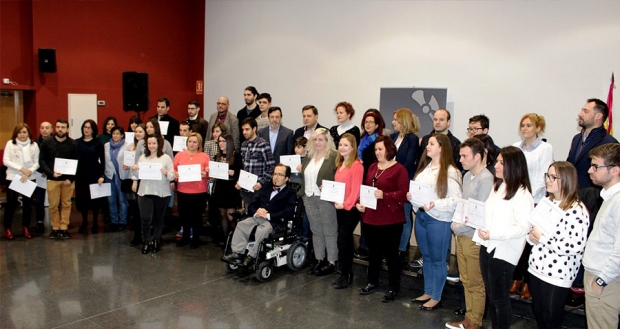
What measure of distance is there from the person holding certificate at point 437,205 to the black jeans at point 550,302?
43.2 inches

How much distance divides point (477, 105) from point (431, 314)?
3.64 metres

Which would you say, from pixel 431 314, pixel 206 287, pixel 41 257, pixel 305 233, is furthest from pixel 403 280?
pixel 41 257

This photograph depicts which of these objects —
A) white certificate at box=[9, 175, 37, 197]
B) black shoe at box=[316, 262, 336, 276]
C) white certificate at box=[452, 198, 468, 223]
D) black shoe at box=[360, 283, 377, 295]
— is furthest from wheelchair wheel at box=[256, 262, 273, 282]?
white certificate at box=[9, 175, 37, 197]

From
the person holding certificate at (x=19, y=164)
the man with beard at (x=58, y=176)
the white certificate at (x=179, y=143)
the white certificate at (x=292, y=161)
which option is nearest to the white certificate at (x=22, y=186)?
the person holding certificate at (x=19, y=164)

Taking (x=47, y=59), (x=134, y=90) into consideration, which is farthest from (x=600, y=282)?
(x=47, y=59)

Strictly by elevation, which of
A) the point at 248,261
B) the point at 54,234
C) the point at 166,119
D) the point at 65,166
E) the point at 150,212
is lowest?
the point at 54,234

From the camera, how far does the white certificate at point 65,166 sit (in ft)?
21.4

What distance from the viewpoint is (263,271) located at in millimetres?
5266

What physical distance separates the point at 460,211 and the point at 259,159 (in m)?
2.68

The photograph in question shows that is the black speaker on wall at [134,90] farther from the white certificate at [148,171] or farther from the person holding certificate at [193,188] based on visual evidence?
the white certificate at [148,171]

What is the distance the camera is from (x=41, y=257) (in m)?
5.88

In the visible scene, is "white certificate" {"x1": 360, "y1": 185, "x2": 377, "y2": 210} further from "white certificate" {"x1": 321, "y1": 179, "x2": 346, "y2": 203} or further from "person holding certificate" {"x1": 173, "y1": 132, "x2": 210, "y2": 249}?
"person holding certificate" {"x1": 173, "y1": 132, "x2": 210, "y2": 249}

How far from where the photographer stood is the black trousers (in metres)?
4.65

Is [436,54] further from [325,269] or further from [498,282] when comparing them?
[498,282]
